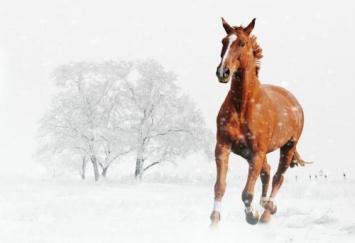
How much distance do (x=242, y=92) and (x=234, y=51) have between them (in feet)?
1.97

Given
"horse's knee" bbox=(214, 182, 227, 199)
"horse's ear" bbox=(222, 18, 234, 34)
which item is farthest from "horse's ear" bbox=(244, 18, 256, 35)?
"horse's knee" bbox=(214, 182, 227, 199)

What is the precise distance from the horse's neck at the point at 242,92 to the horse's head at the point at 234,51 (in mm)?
111

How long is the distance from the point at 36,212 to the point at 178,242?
590 centimetres

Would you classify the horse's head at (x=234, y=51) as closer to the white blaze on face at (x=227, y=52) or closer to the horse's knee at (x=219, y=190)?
the white blaze on face at (x=227, y=52)

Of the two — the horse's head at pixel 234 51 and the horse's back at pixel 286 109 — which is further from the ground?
the horse's head at pixel 234 51

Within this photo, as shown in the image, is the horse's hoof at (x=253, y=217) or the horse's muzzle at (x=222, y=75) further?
the horse's hoof at (x=253, y=217)

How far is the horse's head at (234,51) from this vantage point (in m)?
5.71

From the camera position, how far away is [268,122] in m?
6.62

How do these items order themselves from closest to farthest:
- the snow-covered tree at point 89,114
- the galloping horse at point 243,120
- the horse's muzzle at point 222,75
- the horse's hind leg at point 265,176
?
the horse's muzzle at point 222,75, the galloping horse at point 243,120, the horse's hind leg at point 265,176, the snow-covered tree at point 89,114

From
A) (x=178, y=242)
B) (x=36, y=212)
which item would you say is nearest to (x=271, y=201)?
(x=178, y=242)

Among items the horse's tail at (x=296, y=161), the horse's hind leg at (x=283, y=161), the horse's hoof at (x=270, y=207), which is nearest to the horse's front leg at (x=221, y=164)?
the horse's hoof at (x=270, y=207)

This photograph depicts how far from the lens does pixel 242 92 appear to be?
6395 mm

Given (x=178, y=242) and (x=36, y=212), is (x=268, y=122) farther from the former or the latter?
(x=36, y=212)

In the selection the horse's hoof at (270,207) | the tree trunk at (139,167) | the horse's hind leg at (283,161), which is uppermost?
the horse's hind leg at (283,161)
